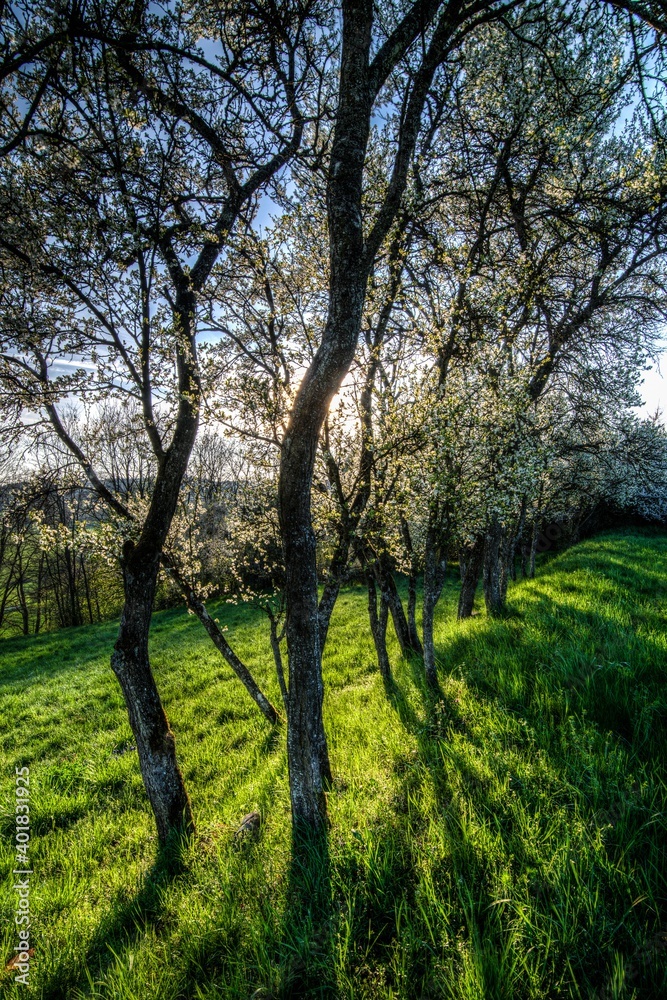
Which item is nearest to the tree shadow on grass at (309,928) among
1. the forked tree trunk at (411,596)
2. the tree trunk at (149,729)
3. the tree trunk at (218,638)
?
the tree trunk at (149,729)

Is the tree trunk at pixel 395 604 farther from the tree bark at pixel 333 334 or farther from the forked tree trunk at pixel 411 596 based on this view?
the tree bark at pixel 333 334

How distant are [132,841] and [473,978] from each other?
5221 mm

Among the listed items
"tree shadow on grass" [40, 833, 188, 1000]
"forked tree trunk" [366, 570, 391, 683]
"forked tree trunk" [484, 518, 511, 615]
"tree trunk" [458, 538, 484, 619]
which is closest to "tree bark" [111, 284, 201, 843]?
"tree shadow on grass" [40, 833, 188, 1000]

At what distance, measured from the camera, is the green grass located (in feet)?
6.89

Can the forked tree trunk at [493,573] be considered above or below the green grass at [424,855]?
above

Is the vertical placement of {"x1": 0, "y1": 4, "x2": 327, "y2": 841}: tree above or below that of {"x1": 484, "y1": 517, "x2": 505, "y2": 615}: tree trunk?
above

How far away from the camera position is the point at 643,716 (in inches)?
131

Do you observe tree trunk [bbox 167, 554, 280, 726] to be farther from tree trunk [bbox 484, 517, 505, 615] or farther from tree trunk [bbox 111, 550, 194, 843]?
tree trunk [bbox 484, 517, 505, 615]

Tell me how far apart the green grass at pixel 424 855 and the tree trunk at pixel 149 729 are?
15.8 inches

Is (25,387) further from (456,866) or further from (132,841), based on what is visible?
(456,866)

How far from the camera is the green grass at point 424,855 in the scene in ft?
6.89

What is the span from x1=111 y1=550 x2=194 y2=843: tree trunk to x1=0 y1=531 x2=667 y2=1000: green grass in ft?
1.31

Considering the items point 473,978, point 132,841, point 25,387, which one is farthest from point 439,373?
point 132,841

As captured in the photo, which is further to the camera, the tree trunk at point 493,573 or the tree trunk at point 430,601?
the tree trunk at point 493,573
